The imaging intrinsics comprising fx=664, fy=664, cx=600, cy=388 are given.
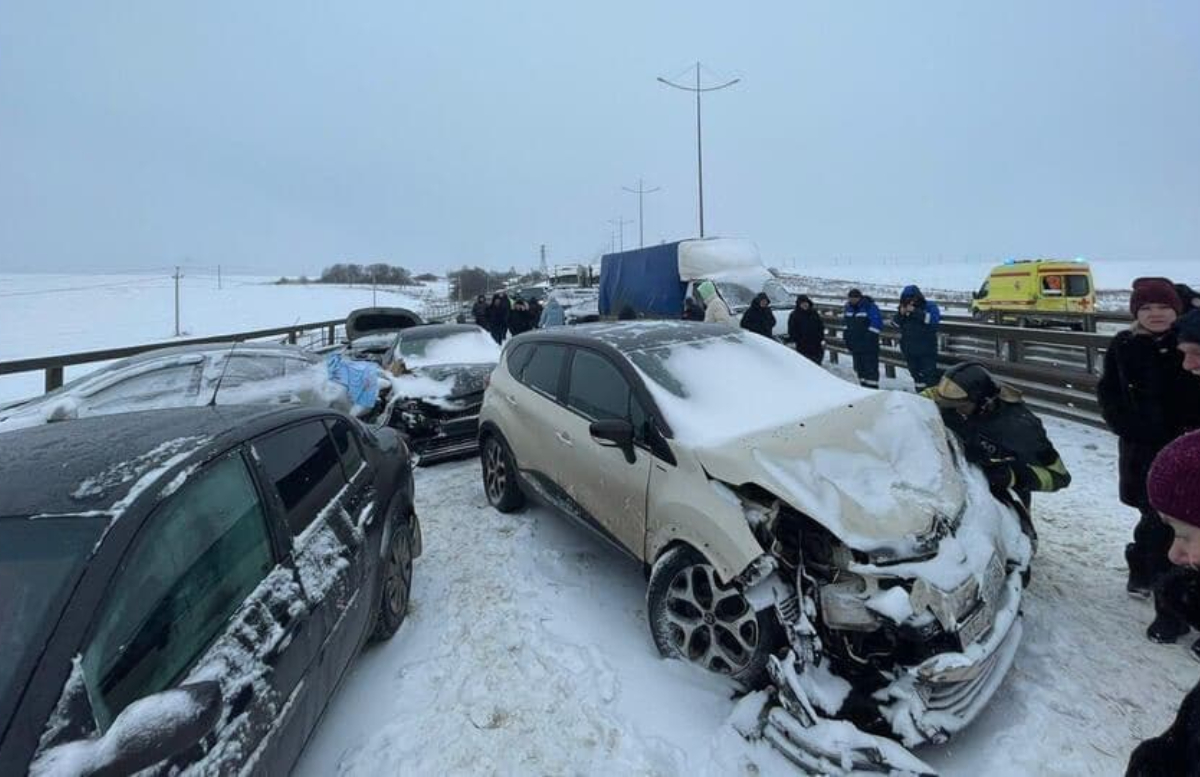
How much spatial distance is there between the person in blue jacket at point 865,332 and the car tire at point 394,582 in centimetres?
773

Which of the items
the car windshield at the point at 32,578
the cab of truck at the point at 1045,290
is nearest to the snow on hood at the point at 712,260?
the cab of truck at the point at 1045,290

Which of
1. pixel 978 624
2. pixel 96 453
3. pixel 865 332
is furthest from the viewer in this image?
pixel 865 332

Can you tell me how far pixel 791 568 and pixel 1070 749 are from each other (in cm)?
126

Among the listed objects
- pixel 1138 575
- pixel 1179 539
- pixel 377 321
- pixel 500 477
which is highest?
pixel 377 321

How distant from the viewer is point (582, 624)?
3.71m

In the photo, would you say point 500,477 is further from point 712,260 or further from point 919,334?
point 712,260

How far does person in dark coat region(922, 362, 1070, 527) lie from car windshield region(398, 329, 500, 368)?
5606mm

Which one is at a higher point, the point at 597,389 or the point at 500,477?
the point at 597,389

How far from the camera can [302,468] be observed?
3008 mm

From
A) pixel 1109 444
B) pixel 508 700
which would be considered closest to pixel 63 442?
pixel 508 700

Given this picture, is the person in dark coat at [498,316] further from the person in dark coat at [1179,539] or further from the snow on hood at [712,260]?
the person in dark coat at [1179,539]

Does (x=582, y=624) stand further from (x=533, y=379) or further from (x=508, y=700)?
(x=533, y=379)

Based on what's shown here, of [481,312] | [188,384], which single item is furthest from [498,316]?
[188,384]

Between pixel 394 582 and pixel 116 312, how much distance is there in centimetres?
4924
